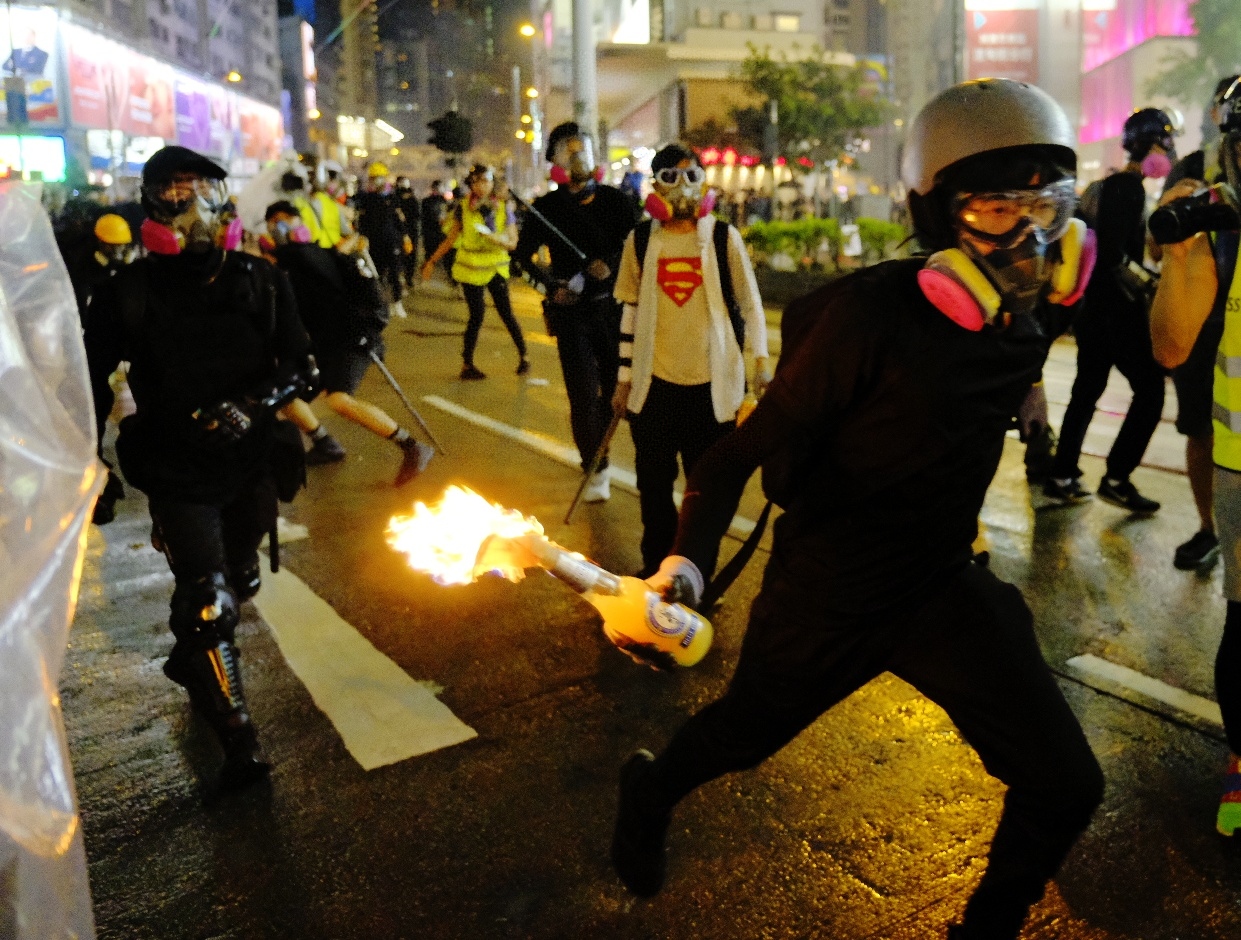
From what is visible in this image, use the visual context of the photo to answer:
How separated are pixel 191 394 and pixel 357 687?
1330mm

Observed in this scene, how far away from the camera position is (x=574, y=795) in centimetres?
336

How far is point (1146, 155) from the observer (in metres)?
6.07

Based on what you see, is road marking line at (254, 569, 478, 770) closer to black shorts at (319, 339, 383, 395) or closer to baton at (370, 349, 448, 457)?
black shorts at (319, 339, 383, 395)

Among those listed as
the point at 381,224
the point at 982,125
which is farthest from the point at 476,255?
the point at 982,125

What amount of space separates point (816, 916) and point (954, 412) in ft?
4.54

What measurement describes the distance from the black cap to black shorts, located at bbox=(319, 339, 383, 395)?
12.5ft

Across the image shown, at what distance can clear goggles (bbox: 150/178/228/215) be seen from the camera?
135 inches

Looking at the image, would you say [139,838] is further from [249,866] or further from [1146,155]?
[1146,155]

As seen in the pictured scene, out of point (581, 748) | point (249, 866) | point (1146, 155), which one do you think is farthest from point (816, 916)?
point (1146, 155)

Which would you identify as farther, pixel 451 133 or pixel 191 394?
pixel 451 133

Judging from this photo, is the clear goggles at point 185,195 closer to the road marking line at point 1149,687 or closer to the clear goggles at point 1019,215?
the clear goggles at point 1019,215

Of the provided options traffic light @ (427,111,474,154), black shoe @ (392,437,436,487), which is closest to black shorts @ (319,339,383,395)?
black shoe @ (392,437,436,487)

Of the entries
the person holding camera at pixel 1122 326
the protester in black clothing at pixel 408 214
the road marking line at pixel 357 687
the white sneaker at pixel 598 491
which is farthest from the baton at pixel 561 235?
the protester in black clothing at pixel 408 214

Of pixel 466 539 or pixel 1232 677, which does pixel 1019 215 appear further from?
pixel 1232 677
